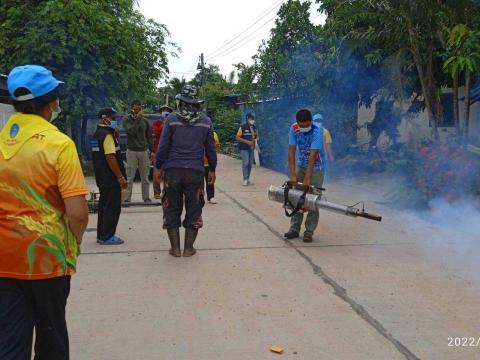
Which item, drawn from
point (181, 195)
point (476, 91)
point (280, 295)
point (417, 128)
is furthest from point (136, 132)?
point (417, 128)

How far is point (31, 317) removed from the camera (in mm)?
2449

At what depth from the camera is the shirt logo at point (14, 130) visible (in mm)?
2406

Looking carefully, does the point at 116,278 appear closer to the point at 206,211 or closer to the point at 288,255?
the point at 288,255

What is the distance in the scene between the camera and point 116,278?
16.9 ft

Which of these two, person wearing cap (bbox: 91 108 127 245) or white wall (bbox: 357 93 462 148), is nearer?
person wearing cap (bbox: 91 108 127 245)

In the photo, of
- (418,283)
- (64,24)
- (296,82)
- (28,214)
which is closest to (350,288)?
(418,283)

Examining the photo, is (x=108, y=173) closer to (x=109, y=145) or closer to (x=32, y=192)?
(x=109, y=145)

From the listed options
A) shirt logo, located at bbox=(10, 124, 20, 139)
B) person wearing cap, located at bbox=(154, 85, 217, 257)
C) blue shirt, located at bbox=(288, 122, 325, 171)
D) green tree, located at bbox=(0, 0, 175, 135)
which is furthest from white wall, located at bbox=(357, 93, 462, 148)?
shirt logo, located at bbox=(10, 124, 20, 139)

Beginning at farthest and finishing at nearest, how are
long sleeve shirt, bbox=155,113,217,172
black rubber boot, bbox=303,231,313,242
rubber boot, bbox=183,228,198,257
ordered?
black rubber boot, bbox=303,231,313,242, rubber boot, bbox=183,228,198,257, long sleeve shirt, bbox=155,113,217,172

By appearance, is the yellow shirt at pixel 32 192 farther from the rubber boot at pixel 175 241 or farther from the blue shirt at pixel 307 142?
the blue shirt at pixel 307 142

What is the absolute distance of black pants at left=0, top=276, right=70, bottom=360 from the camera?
7.78 ft

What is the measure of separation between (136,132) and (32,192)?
6.96 metres

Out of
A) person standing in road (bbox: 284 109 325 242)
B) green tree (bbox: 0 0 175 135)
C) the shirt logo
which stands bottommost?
person standing in road (bbox: 284 109 325 242)

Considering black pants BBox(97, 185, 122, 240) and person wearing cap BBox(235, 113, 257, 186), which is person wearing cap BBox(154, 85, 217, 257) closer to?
black pants BBox(97, 185, 122, 240)
